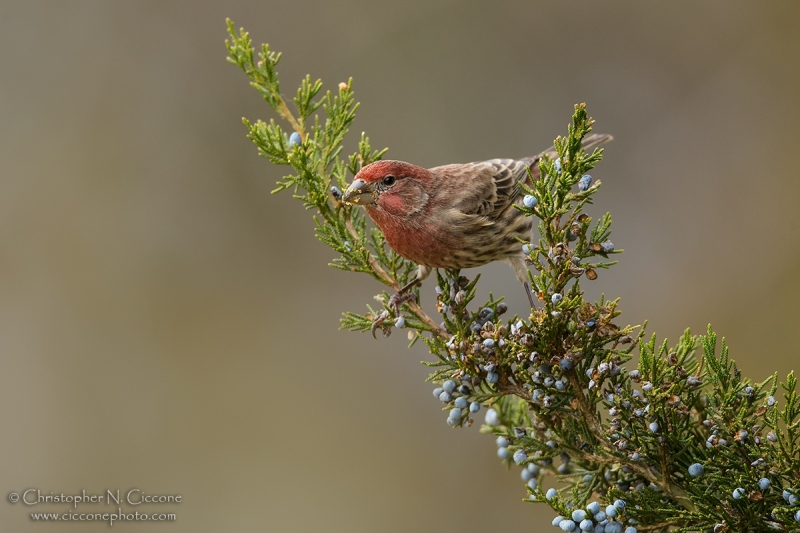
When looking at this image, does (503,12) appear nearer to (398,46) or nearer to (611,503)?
(398,46)

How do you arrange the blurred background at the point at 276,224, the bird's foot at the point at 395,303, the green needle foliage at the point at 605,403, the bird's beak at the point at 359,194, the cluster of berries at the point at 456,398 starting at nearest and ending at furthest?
the green needle foliage at the point at 605,403
the cluster of berries at the point at 456,398
the bird's foot at the point at 395,303
the bird's beak at the point at 359,194
the blurred background at the point at 276,224

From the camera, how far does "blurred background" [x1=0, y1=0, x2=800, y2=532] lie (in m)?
6.54

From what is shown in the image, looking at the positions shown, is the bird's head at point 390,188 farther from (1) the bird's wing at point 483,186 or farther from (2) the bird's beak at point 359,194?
(1) the bird's wing at point 483,186

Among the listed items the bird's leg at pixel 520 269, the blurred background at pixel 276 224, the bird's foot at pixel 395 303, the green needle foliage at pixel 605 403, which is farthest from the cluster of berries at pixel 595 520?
the blurred background at pixel 276 224

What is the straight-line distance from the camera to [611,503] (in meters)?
2.08

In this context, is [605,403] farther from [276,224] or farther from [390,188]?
[276,224]

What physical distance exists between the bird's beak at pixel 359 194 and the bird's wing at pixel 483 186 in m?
0.65

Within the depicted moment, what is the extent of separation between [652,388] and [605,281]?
490 cm

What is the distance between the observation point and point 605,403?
Answer: 85.7 inches

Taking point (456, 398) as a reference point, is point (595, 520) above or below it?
below

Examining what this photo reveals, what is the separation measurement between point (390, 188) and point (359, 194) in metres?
0.28

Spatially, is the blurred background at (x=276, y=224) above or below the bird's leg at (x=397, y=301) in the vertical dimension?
above

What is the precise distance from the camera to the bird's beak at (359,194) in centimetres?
308

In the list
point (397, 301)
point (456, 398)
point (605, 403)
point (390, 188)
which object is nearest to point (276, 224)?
point (390, 188)
